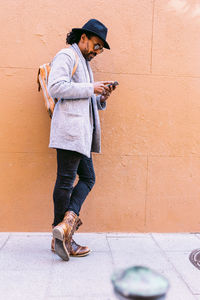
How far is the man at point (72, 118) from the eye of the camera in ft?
8.45

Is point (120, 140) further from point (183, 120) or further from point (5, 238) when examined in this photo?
point (5, 238)

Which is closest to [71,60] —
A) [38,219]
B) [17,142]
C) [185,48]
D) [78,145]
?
[78,145]

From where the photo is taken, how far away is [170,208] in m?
3.55

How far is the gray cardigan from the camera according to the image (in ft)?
8.34

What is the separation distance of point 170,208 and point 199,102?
123 centimetres

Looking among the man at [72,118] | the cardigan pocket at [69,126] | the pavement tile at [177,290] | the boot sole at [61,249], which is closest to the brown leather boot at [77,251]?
the man at [72,118]

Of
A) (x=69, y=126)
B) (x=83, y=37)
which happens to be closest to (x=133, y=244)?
(x=69, y=126)

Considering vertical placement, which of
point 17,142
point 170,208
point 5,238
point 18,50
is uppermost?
point 18,50

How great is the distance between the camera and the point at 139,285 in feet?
3.39

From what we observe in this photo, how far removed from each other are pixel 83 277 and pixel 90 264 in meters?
0.25

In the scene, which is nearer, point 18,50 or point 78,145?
point 78,145

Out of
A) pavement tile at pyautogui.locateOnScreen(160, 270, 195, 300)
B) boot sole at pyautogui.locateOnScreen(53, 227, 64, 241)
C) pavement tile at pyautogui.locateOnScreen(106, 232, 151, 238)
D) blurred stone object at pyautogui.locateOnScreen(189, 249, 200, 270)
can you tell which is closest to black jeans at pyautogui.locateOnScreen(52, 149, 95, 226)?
boot sole at pyautogui.locateOnScreen(53, 227, 64, 241)

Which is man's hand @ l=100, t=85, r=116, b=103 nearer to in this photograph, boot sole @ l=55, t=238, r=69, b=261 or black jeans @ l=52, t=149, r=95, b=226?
black jeans @ l=52, t=149, r=95, b=226

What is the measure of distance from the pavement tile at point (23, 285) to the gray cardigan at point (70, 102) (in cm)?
104
